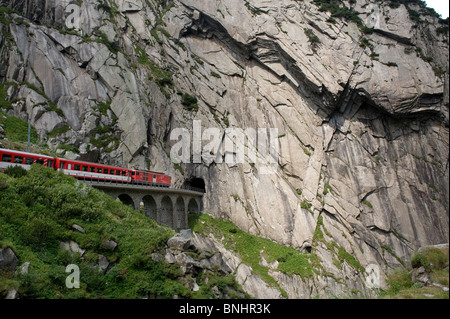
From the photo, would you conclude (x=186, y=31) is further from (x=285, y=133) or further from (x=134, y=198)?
(x=134, y=198)

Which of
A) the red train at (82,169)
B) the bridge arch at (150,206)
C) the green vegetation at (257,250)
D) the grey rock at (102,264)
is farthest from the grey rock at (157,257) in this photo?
the green vegetation at (257,250)

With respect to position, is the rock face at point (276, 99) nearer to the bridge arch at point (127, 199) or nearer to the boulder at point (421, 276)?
the bridge arch at point (127, 199)

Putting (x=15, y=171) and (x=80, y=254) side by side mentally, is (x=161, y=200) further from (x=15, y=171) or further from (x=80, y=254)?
(x=80, y=254)

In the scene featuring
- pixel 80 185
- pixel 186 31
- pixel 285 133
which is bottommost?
pixel 80 185

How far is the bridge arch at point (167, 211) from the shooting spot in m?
35.7

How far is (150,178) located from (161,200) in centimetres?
303

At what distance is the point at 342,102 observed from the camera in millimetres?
49406

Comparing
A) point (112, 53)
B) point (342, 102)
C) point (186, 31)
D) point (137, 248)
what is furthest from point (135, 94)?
point (342, 102)

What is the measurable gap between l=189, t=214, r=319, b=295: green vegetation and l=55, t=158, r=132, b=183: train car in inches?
494

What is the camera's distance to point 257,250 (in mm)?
38500

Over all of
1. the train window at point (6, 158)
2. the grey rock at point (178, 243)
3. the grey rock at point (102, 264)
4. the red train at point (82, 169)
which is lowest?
the grey rock at point (102, 264)

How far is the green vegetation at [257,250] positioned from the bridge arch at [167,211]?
3702mm

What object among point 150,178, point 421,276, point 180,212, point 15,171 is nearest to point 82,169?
point 15,171
